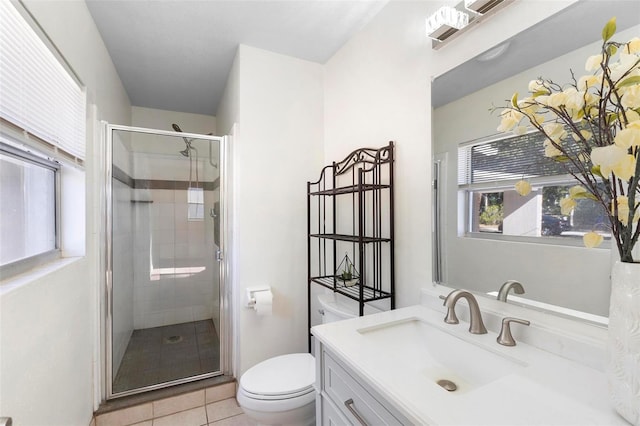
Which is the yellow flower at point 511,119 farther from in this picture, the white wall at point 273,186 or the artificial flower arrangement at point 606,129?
the white wall at point 273,186

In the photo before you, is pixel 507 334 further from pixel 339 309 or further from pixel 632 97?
pixel 339 309

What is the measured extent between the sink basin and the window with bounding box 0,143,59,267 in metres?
1.30

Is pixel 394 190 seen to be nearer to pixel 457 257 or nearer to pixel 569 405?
pixel 457 257

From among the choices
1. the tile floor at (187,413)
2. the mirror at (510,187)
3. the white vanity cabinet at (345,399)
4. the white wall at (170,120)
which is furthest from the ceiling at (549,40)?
the white wall at (170,120)

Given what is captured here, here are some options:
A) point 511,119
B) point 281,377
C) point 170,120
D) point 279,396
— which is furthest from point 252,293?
point 170,120

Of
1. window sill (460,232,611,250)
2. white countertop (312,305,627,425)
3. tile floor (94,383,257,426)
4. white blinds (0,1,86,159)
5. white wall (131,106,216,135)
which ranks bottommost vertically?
tile floor (94,383,257,426)

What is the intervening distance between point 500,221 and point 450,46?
2.62 ft

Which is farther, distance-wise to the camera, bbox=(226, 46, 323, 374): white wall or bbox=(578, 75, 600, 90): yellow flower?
bbox=(226, 46, 323, 374): white wall

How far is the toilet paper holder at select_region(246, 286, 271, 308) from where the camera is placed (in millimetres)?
1949

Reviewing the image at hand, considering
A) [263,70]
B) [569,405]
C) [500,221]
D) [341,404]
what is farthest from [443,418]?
[263,70]

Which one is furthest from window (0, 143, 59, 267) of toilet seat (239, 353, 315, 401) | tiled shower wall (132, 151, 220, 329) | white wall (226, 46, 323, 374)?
toilet seat (239, 353, 315, 401)

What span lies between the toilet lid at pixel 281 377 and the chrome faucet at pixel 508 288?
98 cm

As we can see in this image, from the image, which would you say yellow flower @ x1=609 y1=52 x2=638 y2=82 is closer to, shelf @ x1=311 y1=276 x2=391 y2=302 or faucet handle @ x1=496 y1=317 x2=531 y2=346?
faucet handle @ x1=496 y1=317 x2=531 y2=346

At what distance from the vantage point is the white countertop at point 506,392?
0.63 metres
